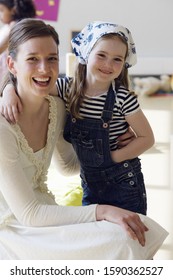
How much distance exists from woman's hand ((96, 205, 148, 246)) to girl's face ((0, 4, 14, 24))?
1629mm

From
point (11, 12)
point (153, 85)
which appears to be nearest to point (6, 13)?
point (11, 12)

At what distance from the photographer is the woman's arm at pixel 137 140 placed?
4.44 feet

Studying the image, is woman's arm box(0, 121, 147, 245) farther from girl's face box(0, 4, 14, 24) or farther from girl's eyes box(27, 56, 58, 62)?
girl's face box(0, 4, 14, 24)

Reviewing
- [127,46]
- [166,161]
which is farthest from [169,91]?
[127,46]

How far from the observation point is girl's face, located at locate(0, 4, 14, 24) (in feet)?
8.02

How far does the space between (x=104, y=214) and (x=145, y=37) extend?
4.49 meters

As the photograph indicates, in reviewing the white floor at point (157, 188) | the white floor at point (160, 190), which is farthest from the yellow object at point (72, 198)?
the white floor at point (160, 190)

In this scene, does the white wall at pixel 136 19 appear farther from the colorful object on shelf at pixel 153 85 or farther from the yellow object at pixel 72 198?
the yellow object at pixel 72 198

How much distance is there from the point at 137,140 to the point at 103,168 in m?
0.12

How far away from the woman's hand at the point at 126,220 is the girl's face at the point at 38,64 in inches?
12.5
